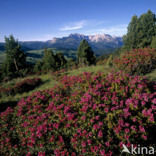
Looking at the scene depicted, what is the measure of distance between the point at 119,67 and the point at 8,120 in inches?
317

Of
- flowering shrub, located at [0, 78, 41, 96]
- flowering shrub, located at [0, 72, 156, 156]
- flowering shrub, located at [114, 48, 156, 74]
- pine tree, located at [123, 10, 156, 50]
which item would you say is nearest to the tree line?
pine tree, located at [123, 10, 156, 50]

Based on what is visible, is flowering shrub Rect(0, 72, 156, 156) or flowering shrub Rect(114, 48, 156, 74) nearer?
flowering shrub Rect(0, 72, 156, 156)

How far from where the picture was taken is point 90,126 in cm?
307

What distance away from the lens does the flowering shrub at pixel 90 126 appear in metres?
2.79

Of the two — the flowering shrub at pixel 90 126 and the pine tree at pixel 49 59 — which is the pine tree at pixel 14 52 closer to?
the pine tree at pixel 49 59

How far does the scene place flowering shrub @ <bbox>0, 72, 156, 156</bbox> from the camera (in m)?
2.79

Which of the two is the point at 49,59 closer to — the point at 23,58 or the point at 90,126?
the point at 23,58

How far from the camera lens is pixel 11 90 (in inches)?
382

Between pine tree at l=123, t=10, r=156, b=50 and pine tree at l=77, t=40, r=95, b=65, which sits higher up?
pine tree at l=123, t=10, r=156, b=50

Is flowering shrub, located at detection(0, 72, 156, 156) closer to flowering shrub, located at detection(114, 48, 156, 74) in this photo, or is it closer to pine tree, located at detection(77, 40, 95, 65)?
flowering shrub, located at detection(114, 48, 156, 74)

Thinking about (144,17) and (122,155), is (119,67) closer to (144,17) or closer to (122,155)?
(122,155)

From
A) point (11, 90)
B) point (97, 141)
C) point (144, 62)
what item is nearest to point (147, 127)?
point (97, 141)

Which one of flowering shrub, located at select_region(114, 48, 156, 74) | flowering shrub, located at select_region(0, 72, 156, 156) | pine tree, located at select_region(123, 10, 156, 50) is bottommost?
flowering shrub, located at select_region(0, 72, 156, 156)

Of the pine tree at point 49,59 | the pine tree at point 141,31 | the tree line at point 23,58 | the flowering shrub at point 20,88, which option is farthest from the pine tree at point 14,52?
the pine tree at point 141,31
